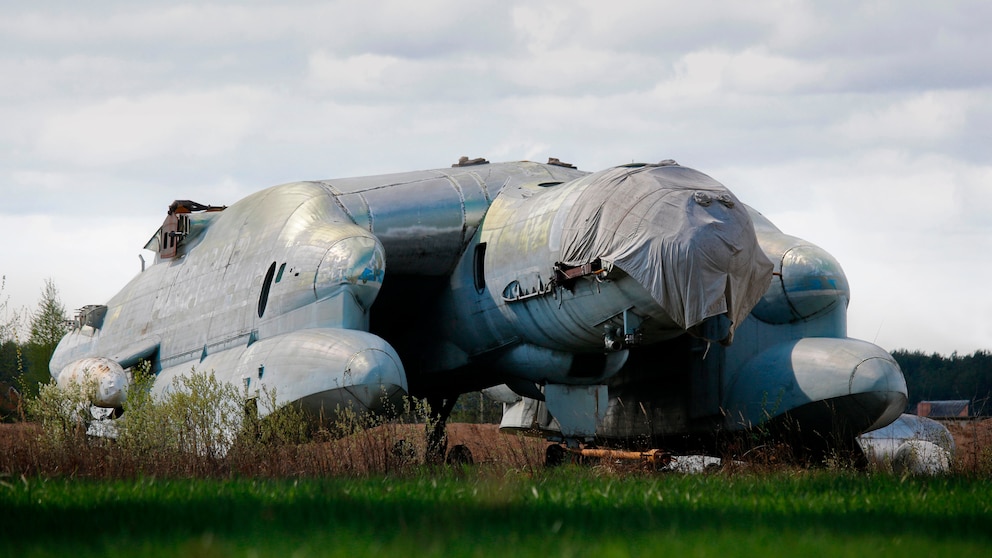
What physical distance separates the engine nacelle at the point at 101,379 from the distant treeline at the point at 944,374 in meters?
71.2

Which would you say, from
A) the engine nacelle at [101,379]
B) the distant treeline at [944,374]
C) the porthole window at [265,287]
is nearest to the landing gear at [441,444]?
the porthole window at [265,287]

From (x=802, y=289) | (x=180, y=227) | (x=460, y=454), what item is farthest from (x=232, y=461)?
(x=180, y=227)

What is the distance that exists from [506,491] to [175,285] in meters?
17.9

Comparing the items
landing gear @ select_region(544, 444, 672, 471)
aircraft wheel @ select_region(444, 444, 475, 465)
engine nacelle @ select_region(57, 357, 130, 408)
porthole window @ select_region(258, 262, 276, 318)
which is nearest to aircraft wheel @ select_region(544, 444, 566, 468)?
landing gear @ select_region(544, 444, 672, 471)

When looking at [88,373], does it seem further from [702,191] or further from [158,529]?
[158,529]

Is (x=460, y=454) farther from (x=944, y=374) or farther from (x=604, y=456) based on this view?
(x=944, y=374)

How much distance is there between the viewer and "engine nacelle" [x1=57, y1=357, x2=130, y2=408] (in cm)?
2245

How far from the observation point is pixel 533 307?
62.3 feet

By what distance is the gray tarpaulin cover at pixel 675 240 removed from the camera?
16.8 m

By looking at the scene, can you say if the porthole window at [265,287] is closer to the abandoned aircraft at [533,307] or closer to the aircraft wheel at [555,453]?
the abandoned aircraft at [533,307]

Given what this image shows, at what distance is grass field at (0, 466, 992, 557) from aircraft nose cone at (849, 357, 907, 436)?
25.9 feet

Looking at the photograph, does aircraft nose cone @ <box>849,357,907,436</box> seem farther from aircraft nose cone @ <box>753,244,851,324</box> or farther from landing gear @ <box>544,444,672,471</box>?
landing gear @ <box>544,444,672,471</box>

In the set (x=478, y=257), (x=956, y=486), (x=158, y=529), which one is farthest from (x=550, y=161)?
(x=158, y=529)

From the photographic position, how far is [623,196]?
17703mm
